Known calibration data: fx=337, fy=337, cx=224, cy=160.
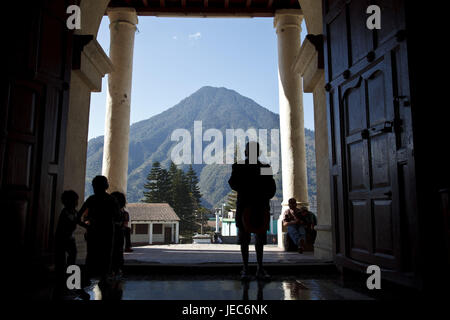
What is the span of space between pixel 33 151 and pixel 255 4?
902 cm

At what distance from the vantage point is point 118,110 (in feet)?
29.9

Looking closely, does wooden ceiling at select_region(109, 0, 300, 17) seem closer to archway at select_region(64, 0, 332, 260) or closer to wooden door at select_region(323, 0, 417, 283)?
archway at select_region(64, 0, 332, 260)

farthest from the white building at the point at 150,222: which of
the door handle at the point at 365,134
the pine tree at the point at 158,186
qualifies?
the door handle at the point at 365,134

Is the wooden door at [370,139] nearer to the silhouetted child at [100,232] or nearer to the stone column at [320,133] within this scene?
the stone column at [320,133]

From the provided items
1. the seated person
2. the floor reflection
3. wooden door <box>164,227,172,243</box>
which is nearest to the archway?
the seated person

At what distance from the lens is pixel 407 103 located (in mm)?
3227

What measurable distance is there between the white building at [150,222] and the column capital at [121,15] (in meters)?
25.3

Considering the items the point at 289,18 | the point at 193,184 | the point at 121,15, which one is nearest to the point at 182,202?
the point at 193,184

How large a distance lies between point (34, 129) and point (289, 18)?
8430mm

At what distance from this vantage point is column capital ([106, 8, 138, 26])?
32.3ft

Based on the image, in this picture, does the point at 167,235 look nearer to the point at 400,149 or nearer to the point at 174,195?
the point at 174,195

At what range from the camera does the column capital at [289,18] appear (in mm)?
10180

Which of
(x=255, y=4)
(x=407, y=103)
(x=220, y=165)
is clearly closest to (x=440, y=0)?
(x=407, y=103)
